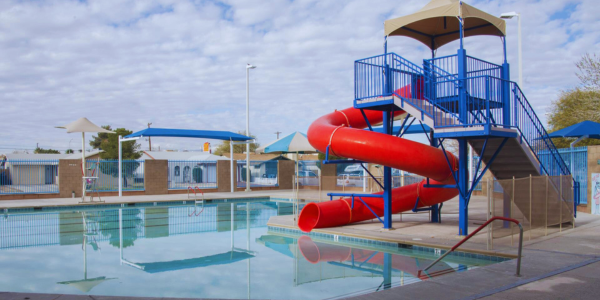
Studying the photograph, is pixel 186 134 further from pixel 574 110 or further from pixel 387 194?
pixel 574 110

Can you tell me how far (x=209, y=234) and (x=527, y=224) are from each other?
770 cm

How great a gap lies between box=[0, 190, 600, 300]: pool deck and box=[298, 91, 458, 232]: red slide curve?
1.40 ft

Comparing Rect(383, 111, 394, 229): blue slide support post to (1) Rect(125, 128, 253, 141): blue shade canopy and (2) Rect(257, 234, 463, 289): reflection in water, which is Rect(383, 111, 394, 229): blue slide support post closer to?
(2) Rect(257, 234, 463, 289): reflection in water

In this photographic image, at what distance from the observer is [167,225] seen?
14.4 meters

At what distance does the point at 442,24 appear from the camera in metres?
12.0

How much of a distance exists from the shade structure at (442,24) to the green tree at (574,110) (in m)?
13.4

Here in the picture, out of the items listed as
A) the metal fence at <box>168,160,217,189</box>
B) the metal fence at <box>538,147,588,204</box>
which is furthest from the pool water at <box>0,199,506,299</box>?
the metal fence at <box>168,160,217,189</box>

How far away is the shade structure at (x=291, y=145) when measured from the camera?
78.4 ft

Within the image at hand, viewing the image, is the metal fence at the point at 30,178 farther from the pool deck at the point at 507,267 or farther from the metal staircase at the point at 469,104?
the metal staircase at the point at 469,104

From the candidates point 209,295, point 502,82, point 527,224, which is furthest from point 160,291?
point 502,82

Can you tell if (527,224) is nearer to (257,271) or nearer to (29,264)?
(257,271)

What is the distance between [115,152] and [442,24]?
4098cm

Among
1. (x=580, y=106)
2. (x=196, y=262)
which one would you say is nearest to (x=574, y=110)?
(x=580, y=106)

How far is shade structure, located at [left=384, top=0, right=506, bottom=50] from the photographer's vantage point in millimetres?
9836
